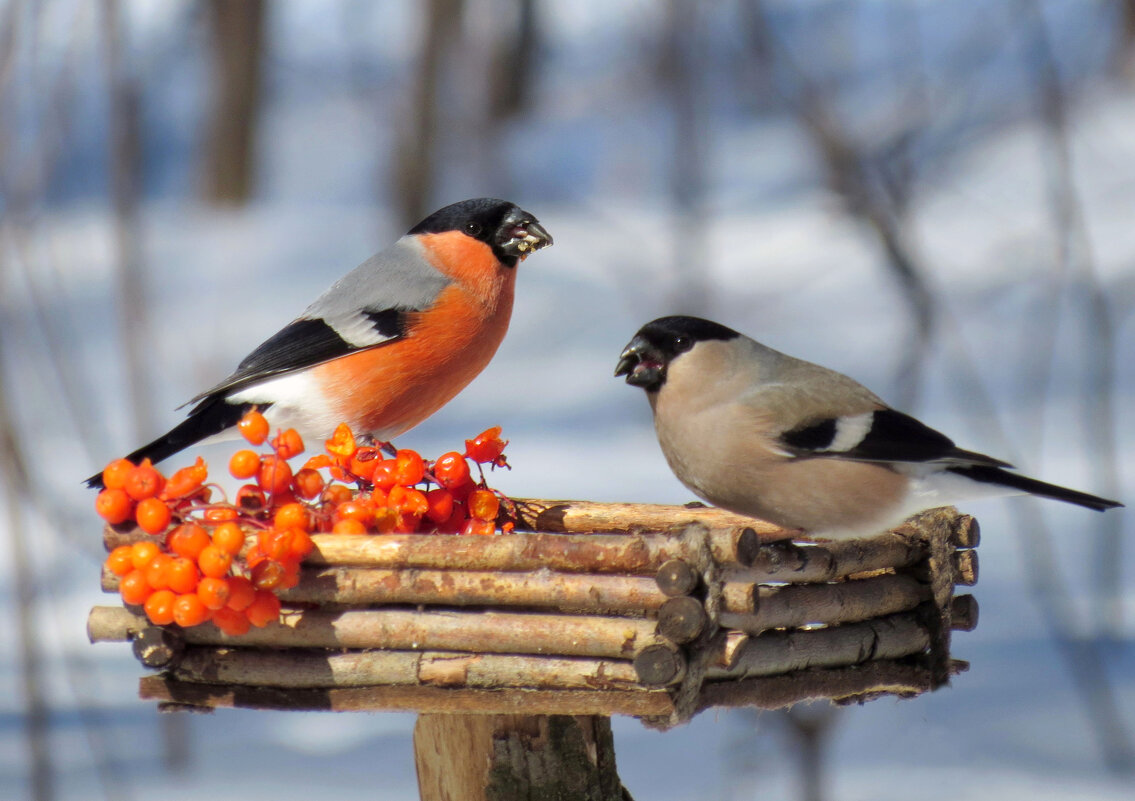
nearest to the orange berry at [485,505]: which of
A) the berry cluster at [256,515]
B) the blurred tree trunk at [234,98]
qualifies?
the berry cluster at [256,515]

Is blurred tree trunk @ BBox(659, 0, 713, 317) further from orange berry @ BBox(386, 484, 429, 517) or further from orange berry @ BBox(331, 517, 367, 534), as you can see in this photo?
orange berry @ BBox(331, 517, 367, 534)

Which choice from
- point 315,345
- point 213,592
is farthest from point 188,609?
point 315,345

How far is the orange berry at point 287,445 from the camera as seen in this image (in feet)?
6.48

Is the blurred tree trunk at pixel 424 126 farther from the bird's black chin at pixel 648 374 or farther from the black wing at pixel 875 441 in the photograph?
the black wing at pixel 875 441

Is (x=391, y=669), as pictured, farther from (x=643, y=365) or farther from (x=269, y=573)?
(x=643, y=365)

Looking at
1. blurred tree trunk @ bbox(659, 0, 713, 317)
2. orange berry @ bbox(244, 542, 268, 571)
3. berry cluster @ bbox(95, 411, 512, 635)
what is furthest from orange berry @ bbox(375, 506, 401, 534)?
blurred tree trunk @ bbox(659, 0, 713, 317)

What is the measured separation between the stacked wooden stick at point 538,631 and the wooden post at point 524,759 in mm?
307

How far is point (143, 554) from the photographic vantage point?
1.80 m

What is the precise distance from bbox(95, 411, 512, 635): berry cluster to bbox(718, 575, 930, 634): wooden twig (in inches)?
22.0

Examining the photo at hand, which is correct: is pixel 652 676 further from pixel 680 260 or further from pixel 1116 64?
pixel 1116 64

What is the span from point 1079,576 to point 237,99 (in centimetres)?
680

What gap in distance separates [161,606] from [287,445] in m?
0.33

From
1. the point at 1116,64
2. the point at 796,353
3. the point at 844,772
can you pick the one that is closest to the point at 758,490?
the point at 844,772

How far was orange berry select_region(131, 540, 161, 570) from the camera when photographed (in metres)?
1.80
